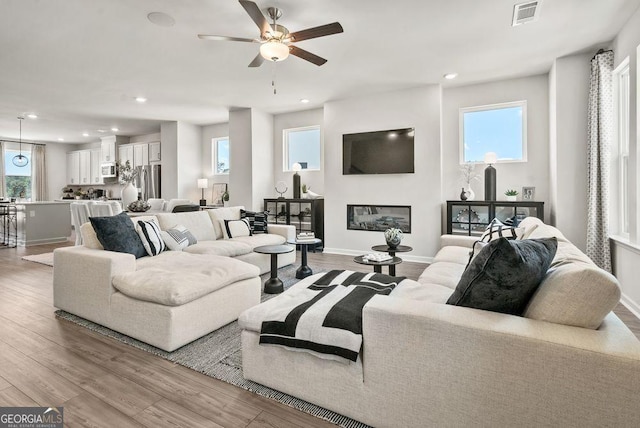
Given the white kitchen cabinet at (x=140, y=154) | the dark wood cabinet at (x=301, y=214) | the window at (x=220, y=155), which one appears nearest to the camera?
the dark wood cabinet at (x=301, y=214)

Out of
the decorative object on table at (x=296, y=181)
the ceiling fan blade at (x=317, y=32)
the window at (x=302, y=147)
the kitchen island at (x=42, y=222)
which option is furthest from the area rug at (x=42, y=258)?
the ceiling fan blade at (x=317, y=32)

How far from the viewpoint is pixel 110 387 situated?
6.09 ft

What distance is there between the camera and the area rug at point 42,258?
508 centimetres

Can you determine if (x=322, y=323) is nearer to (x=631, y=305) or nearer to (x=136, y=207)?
(x=631, y=305)

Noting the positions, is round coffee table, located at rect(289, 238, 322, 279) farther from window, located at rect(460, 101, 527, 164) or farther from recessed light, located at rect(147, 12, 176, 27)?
window, located at rect(460, 101, 527, 164)

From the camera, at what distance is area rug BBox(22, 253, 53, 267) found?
16.7 feet

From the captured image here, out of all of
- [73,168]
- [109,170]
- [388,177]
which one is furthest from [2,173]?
[388,177]

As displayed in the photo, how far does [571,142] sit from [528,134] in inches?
33.9

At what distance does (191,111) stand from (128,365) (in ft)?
18.9

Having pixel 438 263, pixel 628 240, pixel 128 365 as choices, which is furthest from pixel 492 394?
pixel 628 240

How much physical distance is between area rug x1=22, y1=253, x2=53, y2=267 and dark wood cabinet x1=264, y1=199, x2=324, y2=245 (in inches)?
142

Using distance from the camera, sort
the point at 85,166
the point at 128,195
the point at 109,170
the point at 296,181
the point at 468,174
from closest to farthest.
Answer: the point at 468,174 < the point at 128,195 < the point at 296,181 < the point at 109,170 < the point at 85,166

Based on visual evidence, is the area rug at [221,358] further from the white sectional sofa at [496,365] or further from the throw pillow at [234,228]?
the throw pillow at [234,228]

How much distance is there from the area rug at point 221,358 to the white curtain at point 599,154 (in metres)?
3.77
